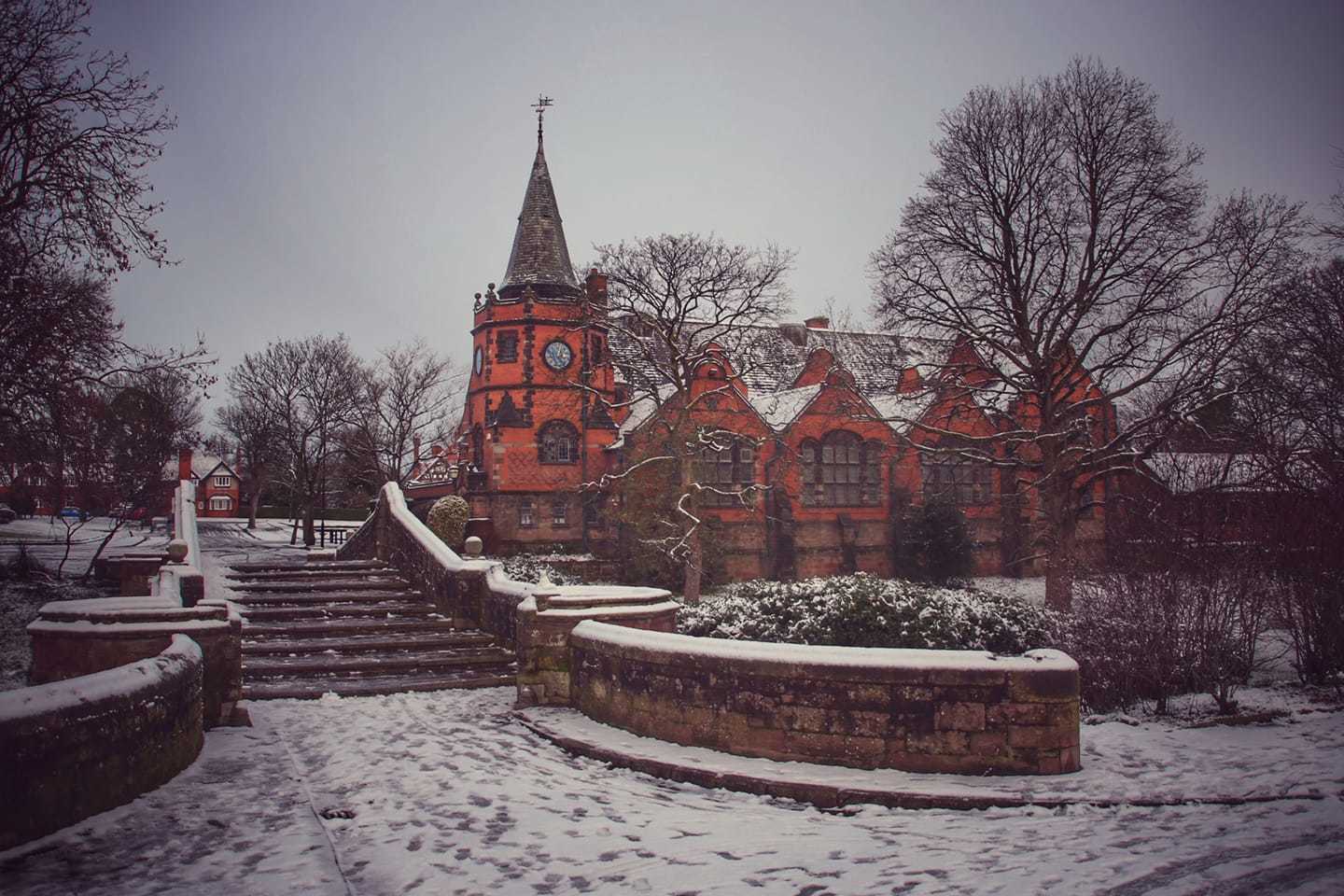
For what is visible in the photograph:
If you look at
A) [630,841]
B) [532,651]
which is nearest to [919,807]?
[630,841]

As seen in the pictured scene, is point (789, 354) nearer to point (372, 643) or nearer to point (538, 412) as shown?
point (538, 412)

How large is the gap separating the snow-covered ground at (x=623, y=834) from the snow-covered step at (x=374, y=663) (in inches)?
117

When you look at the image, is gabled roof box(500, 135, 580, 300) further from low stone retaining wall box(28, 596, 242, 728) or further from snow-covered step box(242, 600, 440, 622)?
low stone retaining wall box(28, 596, 242, 728)

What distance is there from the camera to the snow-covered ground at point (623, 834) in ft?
16.9

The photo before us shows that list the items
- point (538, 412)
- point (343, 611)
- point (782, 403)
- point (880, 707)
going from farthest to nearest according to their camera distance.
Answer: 1. point (782, 403)
2. point (538, 412)
3. point (343, 611)
4. point (880, 707)

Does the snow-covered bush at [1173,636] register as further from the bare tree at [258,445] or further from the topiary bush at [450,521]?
the bare tree at [258,445]

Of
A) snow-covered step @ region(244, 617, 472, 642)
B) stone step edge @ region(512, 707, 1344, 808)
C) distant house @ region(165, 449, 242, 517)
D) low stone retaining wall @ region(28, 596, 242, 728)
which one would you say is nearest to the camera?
stone step edge @ region(512, 707, 1344, 808)

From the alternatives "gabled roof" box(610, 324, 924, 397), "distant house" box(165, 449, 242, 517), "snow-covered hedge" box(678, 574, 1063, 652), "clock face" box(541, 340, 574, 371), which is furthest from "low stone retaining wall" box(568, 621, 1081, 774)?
"distant house" box(165, 449, 242, 517)

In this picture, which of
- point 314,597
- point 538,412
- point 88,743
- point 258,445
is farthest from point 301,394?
point 88,743

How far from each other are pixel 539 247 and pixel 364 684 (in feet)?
95.7

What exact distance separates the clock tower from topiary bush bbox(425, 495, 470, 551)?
4.30 meters

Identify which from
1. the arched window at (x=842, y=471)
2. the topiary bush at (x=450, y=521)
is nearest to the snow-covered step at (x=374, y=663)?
the topiary bush at (x=450, y=521)

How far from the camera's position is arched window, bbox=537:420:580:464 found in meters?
36.2

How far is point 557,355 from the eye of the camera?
120 ft
